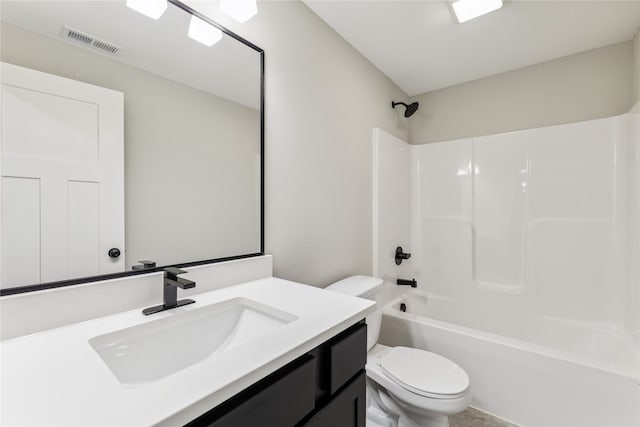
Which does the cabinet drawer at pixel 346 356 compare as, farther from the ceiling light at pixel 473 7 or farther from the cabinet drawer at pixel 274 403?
the ceiling light at pixel 473 7

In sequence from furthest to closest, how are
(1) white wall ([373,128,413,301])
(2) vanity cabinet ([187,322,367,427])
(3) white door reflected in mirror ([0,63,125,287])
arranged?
(1) white wall ([373,128,413,301]) < (3) white door reflected in mirror ([0,63,125,287]) < (2) vanity cabinet ([187,322,367,427])

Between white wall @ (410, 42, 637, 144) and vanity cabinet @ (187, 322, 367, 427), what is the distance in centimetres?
227

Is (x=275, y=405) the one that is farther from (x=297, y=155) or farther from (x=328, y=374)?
(x=297, y=155)

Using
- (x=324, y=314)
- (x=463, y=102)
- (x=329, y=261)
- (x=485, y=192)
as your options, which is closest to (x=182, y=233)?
(x=324, y=314)

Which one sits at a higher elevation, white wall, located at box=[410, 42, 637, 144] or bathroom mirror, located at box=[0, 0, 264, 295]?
white wall, located at box=[410, 42, 637, 144]

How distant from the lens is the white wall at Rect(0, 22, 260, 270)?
2.56 ft

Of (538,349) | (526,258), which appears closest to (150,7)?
(538,349)

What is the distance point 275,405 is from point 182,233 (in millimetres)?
667

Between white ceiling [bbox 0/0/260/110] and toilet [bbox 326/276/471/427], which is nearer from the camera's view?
white ceiling [bbox 0/0/260/110]

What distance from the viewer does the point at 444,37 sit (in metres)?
1.82

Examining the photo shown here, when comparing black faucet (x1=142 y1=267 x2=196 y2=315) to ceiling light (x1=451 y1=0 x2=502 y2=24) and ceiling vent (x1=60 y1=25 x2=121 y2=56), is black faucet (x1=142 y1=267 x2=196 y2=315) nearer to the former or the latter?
ceiling vent (x1=60 y1=25 x2=121 y2=56)

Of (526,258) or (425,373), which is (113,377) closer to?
(425,373)

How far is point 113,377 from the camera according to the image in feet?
1.66

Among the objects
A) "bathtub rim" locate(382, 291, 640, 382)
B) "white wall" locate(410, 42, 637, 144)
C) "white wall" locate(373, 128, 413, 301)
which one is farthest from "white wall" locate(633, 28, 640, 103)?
"bathtub rim" locate(382, 291, 640, 382)
